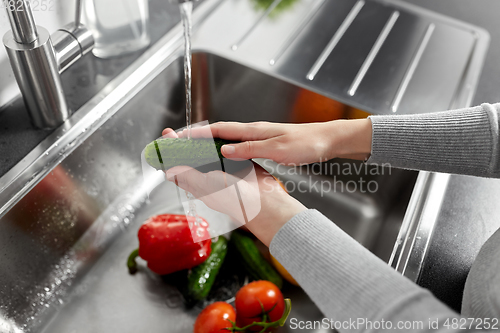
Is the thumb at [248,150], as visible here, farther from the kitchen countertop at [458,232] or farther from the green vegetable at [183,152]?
the kitchen countertop at [458,232]

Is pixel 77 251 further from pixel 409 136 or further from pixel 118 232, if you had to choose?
pixel 409 136

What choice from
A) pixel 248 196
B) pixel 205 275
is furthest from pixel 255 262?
pixel 248 196

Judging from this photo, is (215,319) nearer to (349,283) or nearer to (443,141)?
(349,283)

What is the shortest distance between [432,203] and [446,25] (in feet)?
2.13

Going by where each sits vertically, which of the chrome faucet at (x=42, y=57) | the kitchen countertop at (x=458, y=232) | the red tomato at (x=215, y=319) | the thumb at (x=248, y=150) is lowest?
the red tomato at (x=215, y=319)

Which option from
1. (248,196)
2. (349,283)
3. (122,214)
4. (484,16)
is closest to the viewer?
(349,283)

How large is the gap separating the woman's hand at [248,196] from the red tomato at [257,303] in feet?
0.49

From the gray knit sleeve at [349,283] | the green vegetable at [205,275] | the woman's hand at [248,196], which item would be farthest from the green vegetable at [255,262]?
the gray knit sleeve at [349,283]

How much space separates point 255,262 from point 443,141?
429 mm

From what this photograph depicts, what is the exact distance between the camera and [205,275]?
829mm

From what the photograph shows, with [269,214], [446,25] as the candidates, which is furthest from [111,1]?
[446,25]

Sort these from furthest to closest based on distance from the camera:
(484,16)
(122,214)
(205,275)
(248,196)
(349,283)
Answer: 1. (484,16)
2. (122,214)
3. (205,275)
4. (248,196)
5. (349,283)

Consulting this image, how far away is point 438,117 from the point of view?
2.26 ft

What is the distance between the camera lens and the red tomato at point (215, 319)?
0.71 meters
